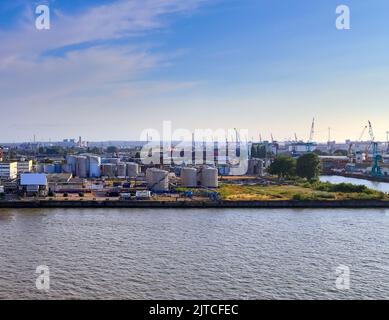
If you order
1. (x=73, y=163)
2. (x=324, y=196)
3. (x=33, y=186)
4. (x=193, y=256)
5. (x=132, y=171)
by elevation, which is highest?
(x=73, y=163)

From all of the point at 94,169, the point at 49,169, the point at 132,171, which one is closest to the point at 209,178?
the point at 132,171

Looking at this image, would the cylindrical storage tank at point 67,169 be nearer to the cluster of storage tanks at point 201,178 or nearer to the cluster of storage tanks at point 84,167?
the cluster of storage tanks at point 84,167

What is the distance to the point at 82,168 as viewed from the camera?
38.8 feet

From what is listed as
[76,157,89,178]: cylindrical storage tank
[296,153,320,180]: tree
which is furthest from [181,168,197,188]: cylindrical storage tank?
[76,157,89,178]: cylindrical storage tank

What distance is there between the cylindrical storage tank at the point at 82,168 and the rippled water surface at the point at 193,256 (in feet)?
19.1

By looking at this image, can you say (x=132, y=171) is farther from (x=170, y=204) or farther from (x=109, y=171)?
(x=170, y=204)

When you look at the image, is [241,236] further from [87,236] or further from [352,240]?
[87,236]

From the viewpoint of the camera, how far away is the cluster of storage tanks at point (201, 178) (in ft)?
30.6

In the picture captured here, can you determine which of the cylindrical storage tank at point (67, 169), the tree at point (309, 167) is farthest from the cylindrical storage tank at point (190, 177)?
the cylindrical storage tank at point (67, 169)

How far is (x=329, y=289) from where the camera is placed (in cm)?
294

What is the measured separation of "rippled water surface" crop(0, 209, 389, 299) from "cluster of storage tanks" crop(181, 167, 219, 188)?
129 inches

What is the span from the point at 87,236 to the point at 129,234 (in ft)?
1.49

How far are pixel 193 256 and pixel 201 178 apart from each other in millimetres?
5782

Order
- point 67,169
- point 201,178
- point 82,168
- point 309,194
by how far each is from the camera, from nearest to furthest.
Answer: point 309,194 < point 201,178 < point 82,168 < point 67,169
